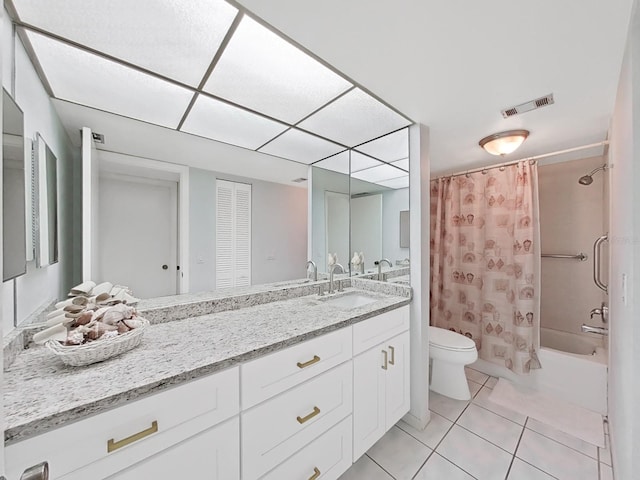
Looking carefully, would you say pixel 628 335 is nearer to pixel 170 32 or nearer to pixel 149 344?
pixel 149 344

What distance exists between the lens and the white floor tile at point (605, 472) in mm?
1439

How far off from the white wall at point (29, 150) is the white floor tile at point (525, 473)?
2.43 metres

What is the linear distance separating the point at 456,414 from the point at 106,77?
2.91 meters

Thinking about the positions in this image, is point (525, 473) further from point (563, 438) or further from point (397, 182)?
point (397, 182)

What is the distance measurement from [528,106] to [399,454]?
7.31 feet

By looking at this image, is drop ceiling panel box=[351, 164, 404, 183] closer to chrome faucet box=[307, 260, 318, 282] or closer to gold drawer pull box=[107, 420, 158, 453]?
chrome faucet box=[307, 260, 318, 282]

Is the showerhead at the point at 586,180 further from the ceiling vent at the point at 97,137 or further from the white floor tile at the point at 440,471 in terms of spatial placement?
the ceiling vent at the point at 97,137

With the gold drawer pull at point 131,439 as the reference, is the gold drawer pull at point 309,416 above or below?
below

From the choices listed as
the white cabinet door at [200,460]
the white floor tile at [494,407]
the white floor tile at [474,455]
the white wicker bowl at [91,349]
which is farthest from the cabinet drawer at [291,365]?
the white floor tile at [494,407]

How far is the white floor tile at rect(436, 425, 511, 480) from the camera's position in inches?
58.0

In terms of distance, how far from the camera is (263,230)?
1.71 m

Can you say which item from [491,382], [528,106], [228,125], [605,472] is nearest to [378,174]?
[528,106]

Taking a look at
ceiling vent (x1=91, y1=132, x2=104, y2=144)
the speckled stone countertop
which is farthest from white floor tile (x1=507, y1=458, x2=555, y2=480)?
ceiling vent (x1=91, y1=132, x2=104, y2=144)

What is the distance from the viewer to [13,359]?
91 cm
